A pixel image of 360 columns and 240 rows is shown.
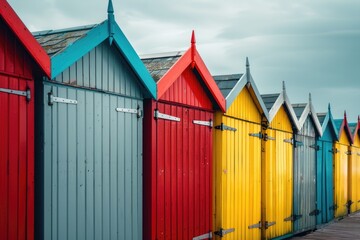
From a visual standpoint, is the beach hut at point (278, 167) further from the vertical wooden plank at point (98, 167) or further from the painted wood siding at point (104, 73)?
the vertical wooden plank at point (98, 167)

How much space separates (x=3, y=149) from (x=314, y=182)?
1115 centimetres

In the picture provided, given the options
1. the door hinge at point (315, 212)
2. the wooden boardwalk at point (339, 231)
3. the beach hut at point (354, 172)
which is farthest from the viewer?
the beach hut at point (354, 172)

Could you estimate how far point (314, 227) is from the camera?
48.2 ft

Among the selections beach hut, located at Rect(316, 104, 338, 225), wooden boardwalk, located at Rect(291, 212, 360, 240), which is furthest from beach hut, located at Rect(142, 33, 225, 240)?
beach hut, located at Rect(316, 104, 338, 225)

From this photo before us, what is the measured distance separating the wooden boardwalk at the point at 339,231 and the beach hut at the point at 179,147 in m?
5.10

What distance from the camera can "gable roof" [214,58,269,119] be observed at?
9.43 metres

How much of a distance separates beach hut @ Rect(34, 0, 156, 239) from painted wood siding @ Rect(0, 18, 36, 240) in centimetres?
14

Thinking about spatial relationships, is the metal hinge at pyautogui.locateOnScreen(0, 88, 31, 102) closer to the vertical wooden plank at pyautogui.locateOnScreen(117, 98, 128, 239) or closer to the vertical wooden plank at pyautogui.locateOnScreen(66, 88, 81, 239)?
the vertical wooden plank at pyautogui.locateOnScreen(66, 88, 81, 239)

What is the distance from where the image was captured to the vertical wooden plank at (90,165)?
6160 millimetres

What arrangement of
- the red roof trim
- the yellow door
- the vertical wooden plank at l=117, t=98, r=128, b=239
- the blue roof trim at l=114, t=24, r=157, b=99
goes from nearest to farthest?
1. the blue roof trim at l=114, t=24, r=157, b=99
2. the vertical wooden plank at l=117, t=98, r=128, b=239
3. the red roof trim
4. the yellow door

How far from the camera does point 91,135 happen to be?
6.25 metres

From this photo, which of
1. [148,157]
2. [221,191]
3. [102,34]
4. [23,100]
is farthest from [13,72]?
[221,191]

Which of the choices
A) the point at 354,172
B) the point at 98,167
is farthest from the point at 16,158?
the point at 354,172

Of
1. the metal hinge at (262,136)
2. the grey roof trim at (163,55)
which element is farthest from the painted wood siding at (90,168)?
the metal hinge at (262,136)
